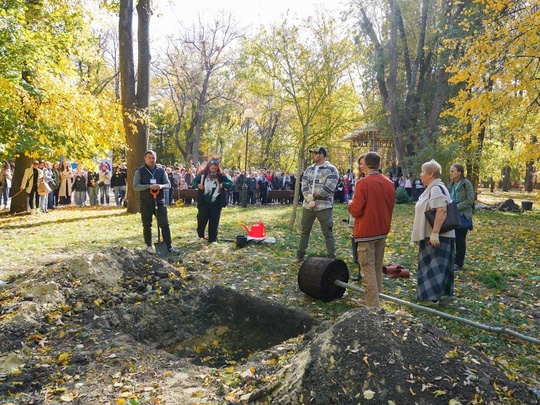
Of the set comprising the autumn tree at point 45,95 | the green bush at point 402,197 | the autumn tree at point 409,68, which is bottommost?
the green bush at point 402,197

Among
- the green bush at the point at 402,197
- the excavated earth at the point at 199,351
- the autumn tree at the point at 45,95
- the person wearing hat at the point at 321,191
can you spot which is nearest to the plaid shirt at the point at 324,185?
the person wearing hat at the point at 321,191

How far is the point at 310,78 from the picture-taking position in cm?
1068

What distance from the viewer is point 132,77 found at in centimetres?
1478

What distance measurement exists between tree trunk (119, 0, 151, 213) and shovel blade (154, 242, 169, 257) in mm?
7528

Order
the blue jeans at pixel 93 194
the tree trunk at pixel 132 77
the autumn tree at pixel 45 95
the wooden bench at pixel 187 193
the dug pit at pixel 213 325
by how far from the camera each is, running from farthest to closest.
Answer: the wooden bench at pixel 187 193, the blue jeans at pixel 93 194, the tree trunk at pixel 132 77, the autumn tree at pixel 45 95, the dug pit at pixel 213 325

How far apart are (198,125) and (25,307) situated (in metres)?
29.5

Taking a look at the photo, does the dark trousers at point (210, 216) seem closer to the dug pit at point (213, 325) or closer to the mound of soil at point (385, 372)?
the dug pit at point (213, 325)

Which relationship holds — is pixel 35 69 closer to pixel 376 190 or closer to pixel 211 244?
pixel 211 244

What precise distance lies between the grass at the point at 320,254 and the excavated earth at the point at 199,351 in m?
0.61

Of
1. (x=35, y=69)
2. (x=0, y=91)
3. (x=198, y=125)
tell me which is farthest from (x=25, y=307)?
(x=198, y=125)

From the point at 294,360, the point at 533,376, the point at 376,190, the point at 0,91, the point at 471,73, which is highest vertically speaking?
the point at 471,73

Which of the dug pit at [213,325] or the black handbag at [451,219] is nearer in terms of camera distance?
the dug pit at [213,325]

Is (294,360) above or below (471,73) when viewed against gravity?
below

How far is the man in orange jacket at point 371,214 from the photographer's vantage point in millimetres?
4879
